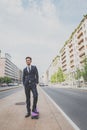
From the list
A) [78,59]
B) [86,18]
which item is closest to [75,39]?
[78,59]

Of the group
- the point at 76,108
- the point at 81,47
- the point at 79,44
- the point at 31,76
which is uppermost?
the point at 79,44

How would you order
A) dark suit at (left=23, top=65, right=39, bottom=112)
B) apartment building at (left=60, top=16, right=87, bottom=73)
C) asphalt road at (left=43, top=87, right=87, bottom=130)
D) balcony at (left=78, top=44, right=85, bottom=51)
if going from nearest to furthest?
asphalt road at (left=43, top=87, right=87, bottom=130)
dark suit at (left=23, top=65, right=39, bottom=112)
apartment building at (left=60, top=16, right=87, bottom=73)
balcony at (left=78, top=44, right=85, bottom=51)

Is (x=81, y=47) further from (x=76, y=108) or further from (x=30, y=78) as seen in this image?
(x=30, y=78)

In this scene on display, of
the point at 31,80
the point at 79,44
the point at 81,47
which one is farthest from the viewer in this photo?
the point at 79,44

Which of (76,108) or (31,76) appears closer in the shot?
(31,76)

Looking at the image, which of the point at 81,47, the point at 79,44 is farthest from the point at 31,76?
the point at 79,44

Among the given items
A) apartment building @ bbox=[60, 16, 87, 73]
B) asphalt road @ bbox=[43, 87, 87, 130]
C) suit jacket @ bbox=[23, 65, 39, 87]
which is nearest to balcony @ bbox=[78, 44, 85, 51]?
apartment building @ bbox=[60, 16, 87, 73]

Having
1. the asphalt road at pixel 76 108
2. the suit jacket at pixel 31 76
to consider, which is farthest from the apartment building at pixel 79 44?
the suit jacket at pixel 31 76

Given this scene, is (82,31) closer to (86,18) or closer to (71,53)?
(86,18)

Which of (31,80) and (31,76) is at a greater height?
(31,76)

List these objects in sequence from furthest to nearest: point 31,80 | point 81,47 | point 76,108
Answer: point 81,47
point 76,108
point 31,80

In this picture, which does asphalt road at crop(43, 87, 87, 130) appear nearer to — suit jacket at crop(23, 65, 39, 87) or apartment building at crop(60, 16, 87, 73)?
suit jacket at crop(23, 65, 39, 87)

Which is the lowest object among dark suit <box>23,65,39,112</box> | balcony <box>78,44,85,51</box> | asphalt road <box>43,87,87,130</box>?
asphalt road <box>43,87,87,130</box>

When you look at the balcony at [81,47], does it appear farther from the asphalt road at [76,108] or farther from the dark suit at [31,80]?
the dark suit at [31,80]
